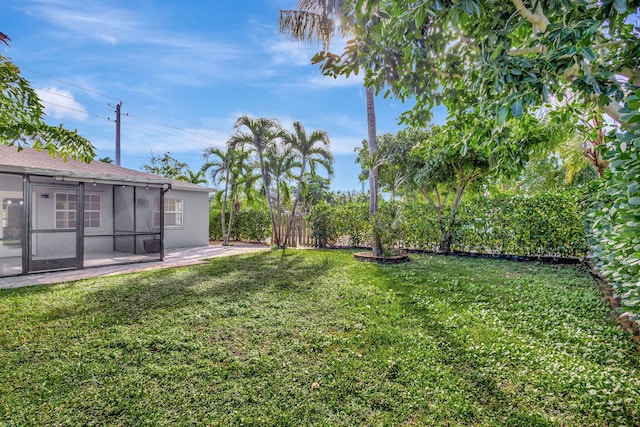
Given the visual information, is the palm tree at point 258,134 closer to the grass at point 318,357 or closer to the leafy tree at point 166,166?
the grass at point 318,357

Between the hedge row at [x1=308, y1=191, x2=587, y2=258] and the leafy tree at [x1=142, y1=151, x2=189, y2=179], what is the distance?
15.3 meters

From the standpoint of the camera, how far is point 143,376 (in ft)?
8.84

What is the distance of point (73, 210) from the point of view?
8.41 m

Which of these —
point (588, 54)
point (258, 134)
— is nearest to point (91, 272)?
point (258, 134)

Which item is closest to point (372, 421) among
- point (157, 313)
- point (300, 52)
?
point (157, 313)

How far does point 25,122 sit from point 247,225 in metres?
9.27

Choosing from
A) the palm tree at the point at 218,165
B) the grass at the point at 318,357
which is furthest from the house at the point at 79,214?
the grass at the point at 318,357

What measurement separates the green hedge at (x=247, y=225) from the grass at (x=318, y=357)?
904 cm

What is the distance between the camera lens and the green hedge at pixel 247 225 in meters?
14.7

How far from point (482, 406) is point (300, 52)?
1181cm

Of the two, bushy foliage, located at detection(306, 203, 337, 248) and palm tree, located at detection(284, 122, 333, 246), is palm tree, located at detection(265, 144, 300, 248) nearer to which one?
palm tree, located at detection(284, 122, 333, 246)

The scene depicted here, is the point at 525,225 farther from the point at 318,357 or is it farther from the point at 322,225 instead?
the point at 318,357

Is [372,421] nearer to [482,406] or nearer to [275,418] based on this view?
[275,418]

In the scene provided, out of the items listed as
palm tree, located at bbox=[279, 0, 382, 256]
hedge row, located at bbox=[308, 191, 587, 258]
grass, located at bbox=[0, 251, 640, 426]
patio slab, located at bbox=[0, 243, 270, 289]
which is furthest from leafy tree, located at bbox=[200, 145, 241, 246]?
grass, located at bbox=[0, 251, 640, 426]
